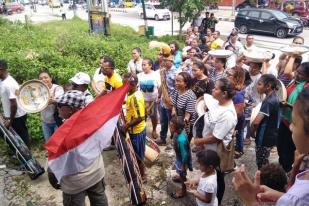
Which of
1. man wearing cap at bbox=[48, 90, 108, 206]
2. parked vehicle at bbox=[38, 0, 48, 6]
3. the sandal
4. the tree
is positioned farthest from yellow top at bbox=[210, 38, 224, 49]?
parked vehicle at bbox=[38, 0, 48, 6]

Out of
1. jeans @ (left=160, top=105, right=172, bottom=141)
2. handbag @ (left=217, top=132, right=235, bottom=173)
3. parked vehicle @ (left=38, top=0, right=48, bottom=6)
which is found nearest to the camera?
handbag @ (left=217, top=132, right=235, bottom=173)

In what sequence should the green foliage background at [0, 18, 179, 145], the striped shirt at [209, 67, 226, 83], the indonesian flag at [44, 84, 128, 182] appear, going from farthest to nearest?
the green foliage background at [0, 18, 179, 145] < the striped shirt at [209, 67, 226, 83] < the indonesian flag at [44, 84, 128, 182]

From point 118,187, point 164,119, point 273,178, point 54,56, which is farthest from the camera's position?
point 54,56

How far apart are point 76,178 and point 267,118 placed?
245cm

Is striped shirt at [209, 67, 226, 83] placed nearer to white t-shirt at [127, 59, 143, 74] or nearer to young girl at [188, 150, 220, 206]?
white t-shirt at [127, 59, 143, 74]

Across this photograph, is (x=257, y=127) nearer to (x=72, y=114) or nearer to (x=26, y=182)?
(x=72, y=114)

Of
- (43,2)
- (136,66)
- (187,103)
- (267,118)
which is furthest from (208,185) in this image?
(43,2)

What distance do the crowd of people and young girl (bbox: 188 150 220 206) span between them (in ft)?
0.04

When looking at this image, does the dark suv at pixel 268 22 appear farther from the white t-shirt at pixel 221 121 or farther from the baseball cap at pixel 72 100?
the baseball cap at pixel 72 100

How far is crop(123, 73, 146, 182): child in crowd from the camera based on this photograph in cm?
471

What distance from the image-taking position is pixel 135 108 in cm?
472

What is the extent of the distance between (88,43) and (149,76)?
4.61 meters

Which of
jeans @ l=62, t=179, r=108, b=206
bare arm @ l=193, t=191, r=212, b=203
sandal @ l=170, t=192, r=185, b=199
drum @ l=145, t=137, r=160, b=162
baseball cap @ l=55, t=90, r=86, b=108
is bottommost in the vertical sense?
sandal @ l=170, t=192, r=185, b=199

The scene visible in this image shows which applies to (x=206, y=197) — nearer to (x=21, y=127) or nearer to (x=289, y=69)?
(x=289, y=69)
